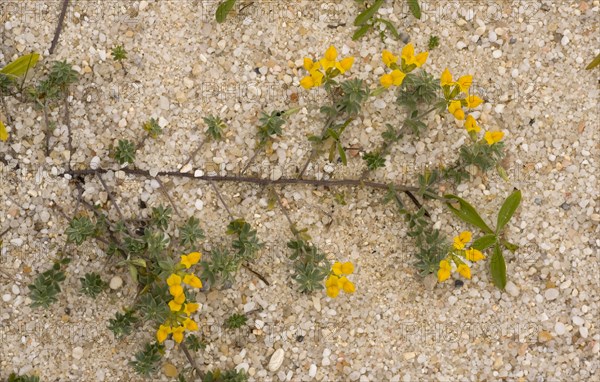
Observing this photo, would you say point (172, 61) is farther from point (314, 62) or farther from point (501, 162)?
point (501, 162)

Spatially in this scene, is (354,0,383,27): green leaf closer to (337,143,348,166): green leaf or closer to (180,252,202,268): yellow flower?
(337,143,348,166): green leaf

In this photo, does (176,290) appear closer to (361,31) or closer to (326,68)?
(326,68)

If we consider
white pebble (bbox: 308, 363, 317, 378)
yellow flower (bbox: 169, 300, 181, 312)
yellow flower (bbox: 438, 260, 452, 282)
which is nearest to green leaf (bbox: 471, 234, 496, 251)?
yellow flower (bbox: 438, 260, 452, 282)

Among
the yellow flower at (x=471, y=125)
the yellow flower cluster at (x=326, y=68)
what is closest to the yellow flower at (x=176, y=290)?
the yellow flower cluster at (x=326, y=68)

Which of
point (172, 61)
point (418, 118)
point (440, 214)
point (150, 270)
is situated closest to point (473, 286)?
point (440, 214)

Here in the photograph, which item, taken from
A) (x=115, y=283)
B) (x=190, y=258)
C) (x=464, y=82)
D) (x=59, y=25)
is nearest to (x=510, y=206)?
(x=464, y=82)

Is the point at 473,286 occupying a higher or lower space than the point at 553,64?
lower

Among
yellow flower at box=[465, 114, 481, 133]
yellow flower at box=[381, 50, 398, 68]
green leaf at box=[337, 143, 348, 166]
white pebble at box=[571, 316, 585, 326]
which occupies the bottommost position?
white pebble at box=[571, 316, 585, 326]
